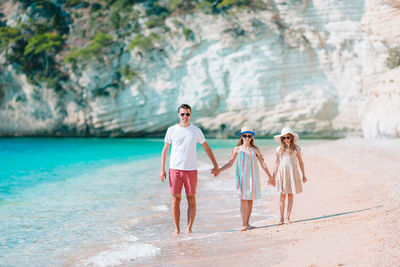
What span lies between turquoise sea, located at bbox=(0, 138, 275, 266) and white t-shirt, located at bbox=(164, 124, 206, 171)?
915 mm

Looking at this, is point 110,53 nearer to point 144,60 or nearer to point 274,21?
point 144,60

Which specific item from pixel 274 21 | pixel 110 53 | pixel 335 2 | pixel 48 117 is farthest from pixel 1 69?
pixel 335 2

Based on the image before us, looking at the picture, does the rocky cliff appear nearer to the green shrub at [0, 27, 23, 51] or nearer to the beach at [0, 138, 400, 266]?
the green shrub at [0, 27, 23, 51]

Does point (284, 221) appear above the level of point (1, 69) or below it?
below

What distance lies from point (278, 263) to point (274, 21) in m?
24.6

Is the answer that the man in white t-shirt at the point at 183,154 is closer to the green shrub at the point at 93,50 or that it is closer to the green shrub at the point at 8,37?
the green shrub at the point at 93,50

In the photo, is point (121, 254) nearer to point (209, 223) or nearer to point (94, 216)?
point (209, 223)

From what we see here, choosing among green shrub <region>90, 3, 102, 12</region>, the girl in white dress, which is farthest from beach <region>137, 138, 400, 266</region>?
green shrub <region>90, 3, 102, 12</region>

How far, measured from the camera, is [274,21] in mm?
26312

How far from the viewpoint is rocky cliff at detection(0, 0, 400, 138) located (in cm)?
2488

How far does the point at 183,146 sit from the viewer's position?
4965mm

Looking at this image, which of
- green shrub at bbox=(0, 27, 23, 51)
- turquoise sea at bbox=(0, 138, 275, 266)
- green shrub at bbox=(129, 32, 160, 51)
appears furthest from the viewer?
green shrub at bbox=(0, 27, 23, 51)

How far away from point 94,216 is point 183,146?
2.49 metres

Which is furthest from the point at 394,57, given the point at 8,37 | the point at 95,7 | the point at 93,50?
the point at 8,37
